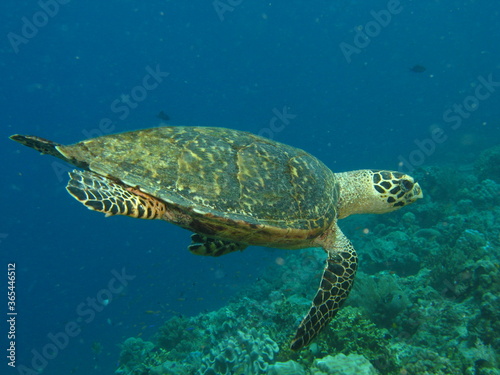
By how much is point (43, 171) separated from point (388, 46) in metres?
124

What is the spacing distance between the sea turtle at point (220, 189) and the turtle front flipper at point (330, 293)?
0.01m

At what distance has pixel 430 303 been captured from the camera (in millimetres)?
6043

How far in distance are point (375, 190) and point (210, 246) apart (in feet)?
10.7

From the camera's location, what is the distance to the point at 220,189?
3.76 m

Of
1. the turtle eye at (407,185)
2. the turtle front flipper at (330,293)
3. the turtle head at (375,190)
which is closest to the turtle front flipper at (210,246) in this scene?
the turtle front flipper at (330,293)

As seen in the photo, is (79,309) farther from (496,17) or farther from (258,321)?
(496,17)

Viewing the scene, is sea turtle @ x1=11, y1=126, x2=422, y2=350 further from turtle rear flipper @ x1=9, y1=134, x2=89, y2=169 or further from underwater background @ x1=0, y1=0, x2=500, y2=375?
underwater background @ x1=0, y1=0, x2=500, y2=375

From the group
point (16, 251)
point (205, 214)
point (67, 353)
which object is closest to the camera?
point (205, 214)

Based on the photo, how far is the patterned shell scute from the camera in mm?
3582

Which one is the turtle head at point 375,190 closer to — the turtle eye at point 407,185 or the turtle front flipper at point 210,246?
the turtle eye at point 407,185

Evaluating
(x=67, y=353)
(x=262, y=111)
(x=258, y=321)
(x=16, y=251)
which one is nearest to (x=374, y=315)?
(x=258, y=321)

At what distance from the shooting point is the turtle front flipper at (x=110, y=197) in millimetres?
2990

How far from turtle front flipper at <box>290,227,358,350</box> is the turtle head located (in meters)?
1.00

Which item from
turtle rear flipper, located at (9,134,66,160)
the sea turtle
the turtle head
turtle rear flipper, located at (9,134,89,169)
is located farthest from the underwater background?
turtle rear flipper, located at (9,134,66,160)
